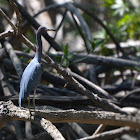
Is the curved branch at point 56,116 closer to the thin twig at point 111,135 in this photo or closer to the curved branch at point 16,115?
the curved branch at point 16,115

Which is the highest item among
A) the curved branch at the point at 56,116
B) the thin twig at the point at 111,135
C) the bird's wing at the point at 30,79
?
the bird's wing at the point at 30,79

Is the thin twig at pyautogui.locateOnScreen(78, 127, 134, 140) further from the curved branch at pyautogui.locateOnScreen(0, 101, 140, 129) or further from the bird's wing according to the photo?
the bird's wing

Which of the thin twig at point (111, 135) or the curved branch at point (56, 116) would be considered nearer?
the curved branch at point (56, 116)

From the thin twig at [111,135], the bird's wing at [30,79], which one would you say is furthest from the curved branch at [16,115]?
the thin twig at [111,135]

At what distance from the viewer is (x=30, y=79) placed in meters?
2.26

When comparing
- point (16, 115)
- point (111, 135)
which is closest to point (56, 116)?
point (16, 115)

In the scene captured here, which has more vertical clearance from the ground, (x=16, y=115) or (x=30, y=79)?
(x=30, y=79)

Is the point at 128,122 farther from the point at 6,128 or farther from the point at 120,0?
the point at 120,0

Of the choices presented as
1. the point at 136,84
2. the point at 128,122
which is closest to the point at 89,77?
the point at 136,84

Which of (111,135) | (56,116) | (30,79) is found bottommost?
(111,135)

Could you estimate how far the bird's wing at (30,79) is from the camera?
224 cm

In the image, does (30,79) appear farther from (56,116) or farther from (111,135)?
(111,135)

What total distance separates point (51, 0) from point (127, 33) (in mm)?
1783

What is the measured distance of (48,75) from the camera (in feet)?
12.1
